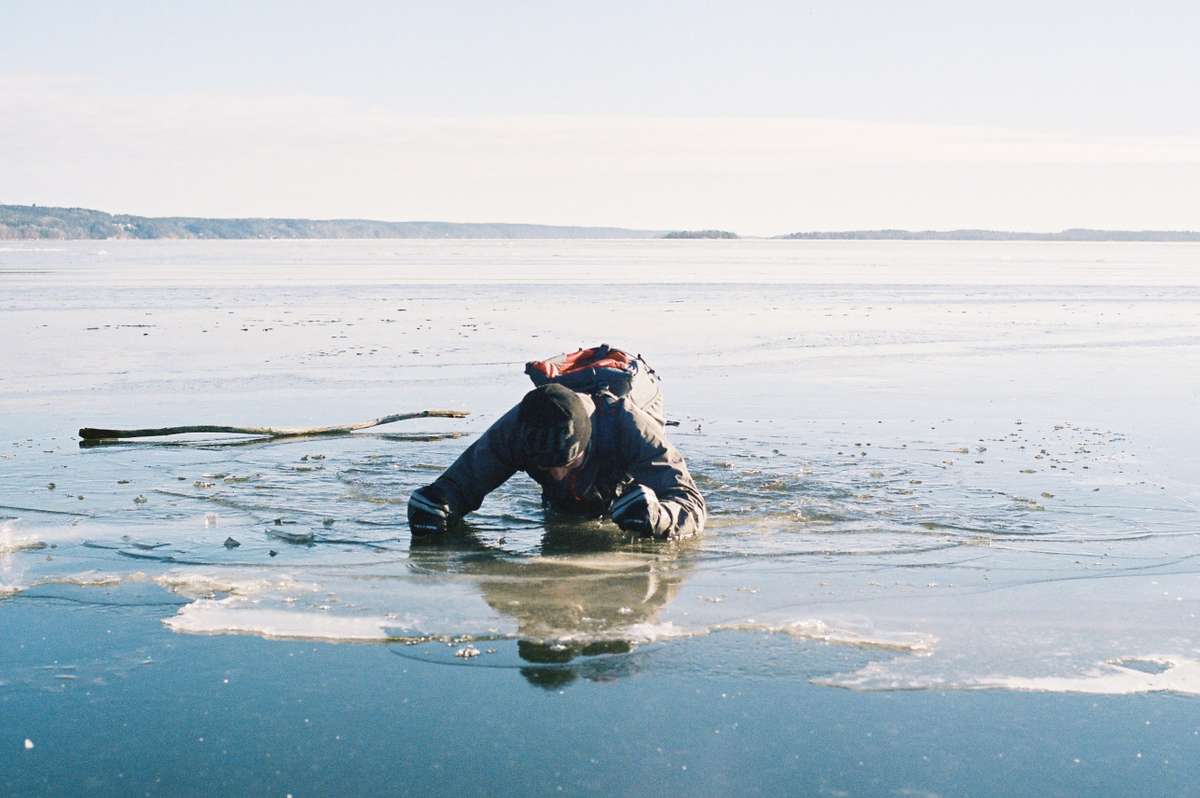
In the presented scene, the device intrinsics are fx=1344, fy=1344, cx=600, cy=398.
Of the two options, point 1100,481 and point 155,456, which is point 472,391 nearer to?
point 155,456

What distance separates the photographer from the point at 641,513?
6633mm

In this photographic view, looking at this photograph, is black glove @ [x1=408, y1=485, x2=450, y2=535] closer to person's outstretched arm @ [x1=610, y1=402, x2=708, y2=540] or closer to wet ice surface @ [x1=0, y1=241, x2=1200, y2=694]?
wet ice surface @ [x1=0, y1=241, x2=1200, y2=694]

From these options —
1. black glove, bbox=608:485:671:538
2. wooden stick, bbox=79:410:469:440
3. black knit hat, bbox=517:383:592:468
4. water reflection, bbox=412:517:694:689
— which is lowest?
wooden stick, bbox=79:410:469:440

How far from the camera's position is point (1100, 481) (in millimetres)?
8891

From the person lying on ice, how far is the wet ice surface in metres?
0.19

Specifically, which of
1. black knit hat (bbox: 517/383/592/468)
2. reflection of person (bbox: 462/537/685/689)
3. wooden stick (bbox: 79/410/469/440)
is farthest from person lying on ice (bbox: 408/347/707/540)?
wooden stick (bbox: 79/410/469/440)

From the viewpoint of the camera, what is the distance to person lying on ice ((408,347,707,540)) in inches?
261

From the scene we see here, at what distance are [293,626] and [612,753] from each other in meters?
1.83

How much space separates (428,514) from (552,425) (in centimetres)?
99

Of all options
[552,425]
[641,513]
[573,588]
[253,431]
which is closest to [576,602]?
[573,588]

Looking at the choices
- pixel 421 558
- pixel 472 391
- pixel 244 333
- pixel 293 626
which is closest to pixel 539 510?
pixel 421 558

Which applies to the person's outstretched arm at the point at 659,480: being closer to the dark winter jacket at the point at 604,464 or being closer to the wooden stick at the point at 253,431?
the dark winter jacket at the point at 604,464

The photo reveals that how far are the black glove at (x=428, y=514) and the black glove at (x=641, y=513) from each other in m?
0.97


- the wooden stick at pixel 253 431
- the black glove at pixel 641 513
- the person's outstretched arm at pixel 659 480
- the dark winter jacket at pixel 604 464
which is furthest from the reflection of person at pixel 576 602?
the wooden stick at pixel 253 431
